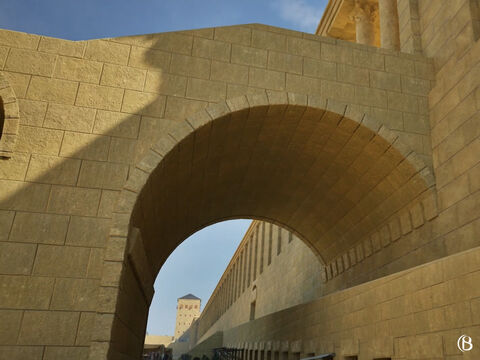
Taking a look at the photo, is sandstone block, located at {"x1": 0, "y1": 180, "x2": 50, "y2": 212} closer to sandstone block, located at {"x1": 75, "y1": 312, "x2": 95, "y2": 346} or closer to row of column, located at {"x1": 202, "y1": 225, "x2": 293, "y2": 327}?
sandstone block, located at {"x1": 75, "y1": 312, "x2": 95, "y2": 346}

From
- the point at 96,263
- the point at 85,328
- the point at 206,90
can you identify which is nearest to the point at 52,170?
the point at 96,263

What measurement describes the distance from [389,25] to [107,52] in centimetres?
882

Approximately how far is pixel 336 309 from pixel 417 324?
2.79m

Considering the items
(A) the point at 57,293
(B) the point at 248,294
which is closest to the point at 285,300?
(B) the point at 248,294

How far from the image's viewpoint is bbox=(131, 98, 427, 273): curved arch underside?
8531mm

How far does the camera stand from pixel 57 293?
6.48 metres

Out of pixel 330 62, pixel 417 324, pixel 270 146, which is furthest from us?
pixel 270 146

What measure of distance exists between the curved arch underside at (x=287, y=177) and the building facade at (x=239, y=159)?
0.19ft

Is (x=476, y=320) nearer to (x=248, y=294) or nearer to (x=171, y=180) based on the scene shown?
(x=171, y=180)

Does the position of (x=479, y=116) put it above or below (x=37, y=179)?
above

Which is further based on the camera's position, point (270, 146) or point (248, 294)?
point (248, 294)

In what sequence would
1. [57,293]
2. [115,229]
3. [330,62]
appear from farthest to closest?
[330,62]
[115,229]
[57,293]

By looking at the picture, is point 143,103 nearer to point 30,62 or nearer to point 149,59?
point 149,59
